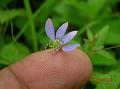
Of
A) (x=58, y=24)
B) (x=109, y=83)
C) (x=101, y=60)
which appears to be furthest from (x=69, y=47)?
Result: (x=58, y=24)

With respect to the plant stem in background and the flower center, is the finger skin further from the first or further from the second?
the plant stem in background

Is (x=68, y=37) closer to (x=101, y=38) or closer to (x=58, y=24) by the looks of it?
(x=101, y=38)

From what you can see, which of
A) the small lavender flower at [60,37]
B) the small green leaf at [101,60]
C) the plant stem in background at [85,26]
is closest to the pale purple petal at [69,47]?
the small lavender flower at [60,37]

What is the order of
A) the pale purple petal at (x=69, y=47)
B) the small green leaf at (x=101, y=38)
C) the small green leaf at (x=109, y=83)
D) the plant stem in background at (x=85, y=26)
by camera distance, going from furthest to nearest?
the plant stem in background at (x=85, y=26), the small green leaf at (x=101, y=38), the small green leaf at (x=109, y=83), the pale purple petal at (x=69, y=47)

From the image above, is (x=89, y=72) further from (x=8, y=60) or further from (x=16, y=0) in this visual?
(x=16, y=0)

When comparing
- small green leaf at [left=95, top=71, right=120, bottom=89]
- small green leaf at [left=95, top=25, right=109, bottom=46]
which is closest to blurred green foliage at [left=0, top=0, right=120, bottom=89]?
small green leaf at [left=95, top=25, right=109, bottom=46]

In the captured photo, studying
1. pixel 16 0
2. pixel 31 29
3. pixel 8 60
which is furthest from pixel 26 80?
pixel 16 0

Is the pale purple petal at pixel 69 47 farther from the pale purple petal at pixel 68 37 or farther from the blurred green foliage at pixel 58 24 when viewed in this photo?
the blurred green foliage at pixel 58 24
